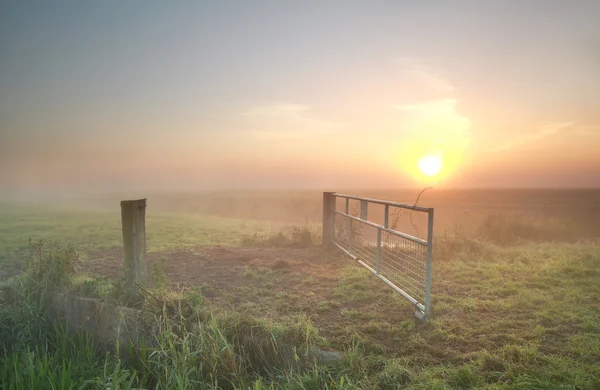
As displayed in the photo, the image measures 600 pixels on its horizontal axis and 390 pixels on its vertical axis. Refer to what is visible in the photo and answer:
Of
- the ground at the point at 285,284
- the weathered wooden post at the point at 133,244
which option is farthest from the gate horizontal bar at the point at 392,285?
the weathered wooden post at the point at 133,244

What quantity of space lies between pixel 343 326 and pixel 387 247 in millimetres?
1899

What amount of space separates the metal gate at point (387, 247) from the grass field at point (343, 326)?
0.85 ft

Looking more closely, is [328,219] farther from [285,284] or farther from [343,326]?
[343,326]

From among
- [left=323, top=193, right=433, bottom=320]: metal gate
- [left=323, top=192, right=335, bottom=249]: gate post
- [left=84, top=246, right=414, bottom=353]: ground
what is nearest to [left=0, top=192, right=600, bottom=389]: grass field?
[left=84, top=246, right=414, bottom=353]: ground

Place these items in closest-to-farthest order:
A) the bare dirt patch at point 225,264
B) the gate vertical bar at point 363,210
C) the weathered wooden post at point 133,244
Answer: the weathered wooden post at point 133,244, the bare dirt patch at point 225,264, the gate vertical bar at point 363,210

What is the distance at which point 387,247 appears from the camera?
19.2ft

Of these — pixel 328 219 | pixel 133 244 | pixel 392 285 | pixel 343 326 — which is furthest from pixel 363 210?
pixel 133 244

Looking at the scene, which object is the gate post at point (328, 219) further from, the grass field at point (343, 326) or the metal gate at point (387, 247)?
the grass field at point (343, 326)

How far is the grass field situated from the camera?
3340 millimetres

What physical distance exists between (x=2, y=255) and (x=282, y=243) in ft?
20.0

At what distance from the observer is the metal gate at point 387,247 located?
4.55 metres

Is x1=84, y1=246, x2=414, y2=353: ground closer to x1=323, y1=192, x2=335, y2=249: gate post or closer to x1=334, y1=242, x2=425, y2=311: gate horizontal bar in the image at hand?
x1=334, y1=242, x2=425, y2=311: gate horizontal bar

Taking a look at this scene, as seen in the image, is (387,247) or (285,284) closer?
(387,247)

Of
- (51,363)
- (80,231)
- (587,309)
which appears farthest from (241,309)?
(80,231)
